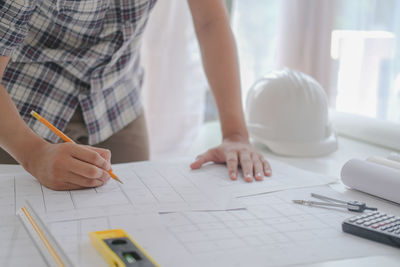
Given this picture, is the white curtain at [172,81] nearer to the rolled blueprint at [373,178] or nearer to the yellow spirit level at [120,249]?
the rolled blueprint at [373,178]

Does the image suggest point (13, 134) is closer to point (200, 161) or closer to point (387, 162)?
point (200, 161)

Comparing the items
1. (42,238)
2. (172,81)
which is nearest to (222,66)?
(42,238)

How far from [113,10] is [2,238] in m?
0.64

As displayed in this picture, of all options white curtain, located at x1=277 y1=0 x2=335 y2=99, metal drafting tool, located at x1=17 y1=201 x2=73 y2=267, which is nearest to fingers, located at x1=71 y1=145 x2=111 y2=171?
metal drafting tool, located at x1=17 y1=201 x2=73 y2=267

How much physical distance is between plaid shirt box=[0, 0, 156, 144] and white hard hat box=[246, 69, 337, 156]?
361 mm

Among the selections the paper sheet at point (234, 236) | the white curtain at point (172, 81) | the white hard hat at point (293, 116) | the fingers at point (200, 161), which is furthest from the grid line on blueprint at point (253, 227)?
the white curtain at point (172, 81)

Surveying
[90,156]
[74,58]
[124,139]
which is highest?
[74,58]

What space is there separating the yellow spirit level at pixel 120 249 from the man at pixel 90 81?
0.26m

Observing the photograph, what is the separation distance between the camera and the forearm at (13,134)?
952 mm

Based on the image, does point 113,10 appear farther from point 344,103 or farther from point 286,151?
point 344,103

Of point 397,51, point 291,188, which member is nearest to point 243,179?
point 291,188

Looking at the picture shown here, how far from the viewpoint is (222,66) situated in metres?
1.29

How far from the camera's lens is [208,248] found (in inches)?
25.7

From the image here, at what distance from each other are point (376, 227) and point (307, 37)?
1.48 metres
